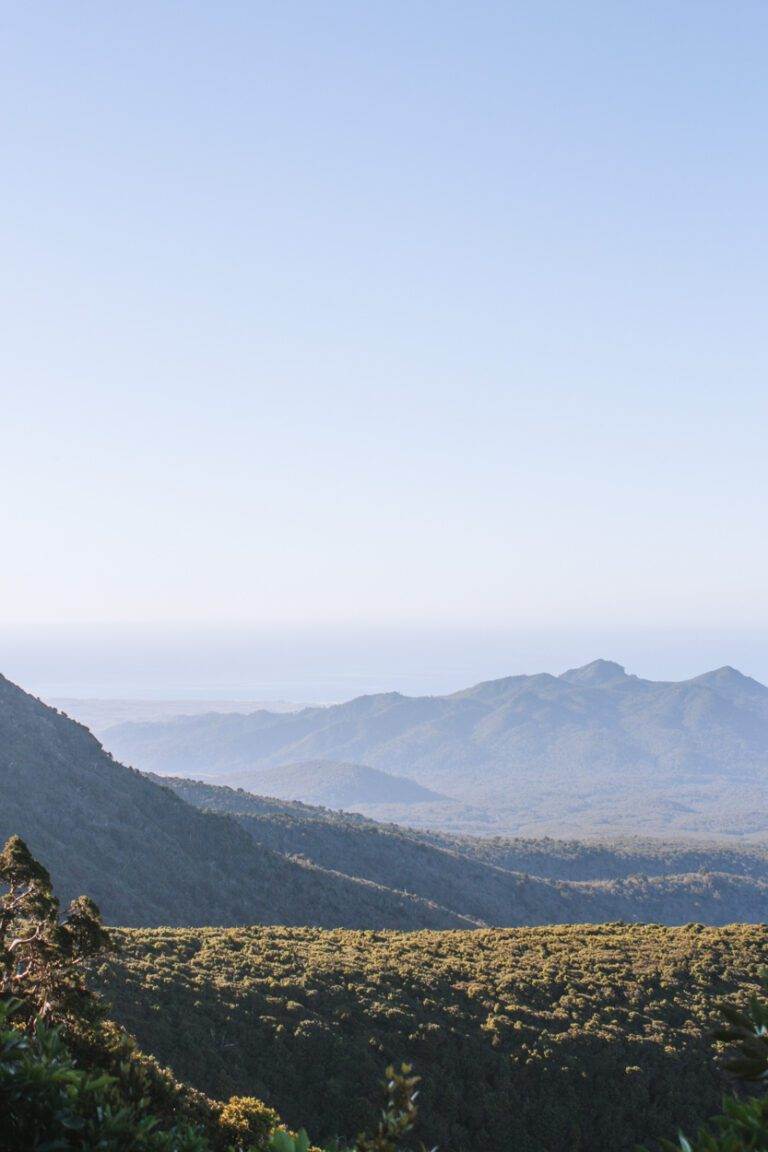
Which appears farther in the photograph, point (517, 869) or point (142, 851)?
point (517, 869)

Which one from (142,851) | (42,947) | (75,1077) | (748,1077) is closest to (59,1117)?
(75,1077)

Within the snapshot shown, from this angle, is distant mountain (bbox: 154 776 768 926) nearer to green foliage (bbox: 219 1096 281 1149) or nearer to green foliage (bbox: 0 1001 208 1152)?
green foliage (bbox: 219 1096 281 1149)

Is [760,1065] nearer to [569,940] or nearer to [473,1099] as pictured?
[473,1099]

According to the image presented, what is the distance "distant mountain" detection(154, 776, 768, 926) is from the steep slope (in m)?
10.0

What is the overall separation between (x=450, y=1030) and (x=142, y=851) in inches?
1337

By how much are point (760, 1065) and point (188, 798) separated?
272 feet

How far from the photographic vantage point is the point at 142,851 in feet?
175

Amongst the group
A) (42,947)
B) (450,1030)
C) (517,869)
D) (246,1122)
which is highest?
(42,947)

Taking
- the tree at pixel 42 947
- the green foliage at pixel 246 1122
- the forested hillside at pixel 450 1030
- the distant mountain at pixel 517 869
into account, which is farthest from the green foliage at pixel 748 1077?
the distant mountain at pixel 517 869

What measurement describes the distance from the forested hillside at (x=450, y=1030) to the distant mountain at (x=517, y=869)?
39855mm

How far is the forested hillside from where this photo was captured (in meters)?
20.1

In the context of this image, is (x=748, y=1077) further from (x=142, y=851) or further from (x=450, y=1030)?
(x=142, y=851)

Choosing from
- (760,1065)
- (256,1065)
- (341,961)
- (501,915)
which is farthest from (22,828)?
(760,1065)

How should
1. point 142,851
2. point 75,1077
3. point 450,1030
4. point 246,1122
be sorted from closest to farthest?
point 75,1077
point 246,1122
point 450,1030
point 142,851
